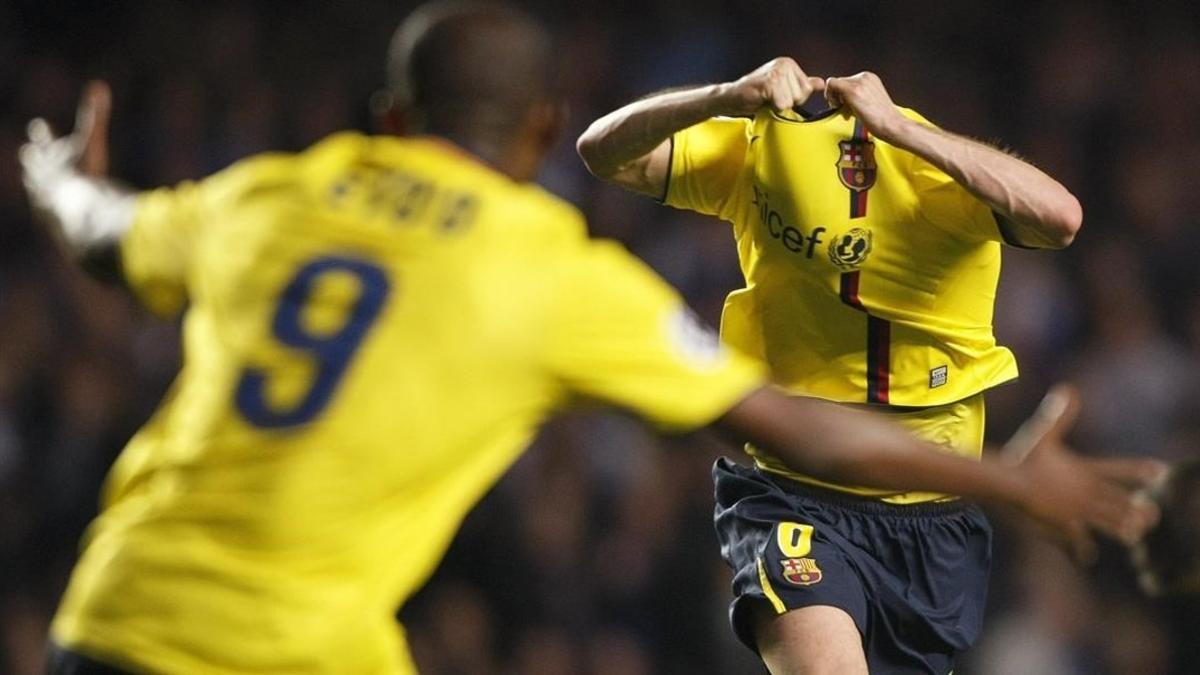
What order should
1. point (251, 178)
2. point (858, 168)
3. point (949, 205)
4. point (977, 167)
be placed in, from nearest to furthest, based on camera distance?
point (251, 178) → point (977, 167) → point (949, 205) → point (858, 168)

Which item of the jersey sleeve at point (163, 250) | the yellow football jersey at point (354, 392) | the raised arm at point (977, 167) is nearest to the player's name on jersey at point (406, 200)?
the yellow football jersey at point (354, 392)

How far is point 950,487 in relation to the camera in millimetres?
2980

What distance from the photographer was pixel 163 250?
3227mm

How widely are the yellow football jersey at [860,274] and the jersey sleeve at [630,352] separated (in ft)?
5.43

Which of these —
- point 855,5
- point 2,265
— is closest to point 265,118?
point 2,265

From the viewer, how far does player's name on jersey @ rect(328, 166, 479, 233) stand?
9.75 feet

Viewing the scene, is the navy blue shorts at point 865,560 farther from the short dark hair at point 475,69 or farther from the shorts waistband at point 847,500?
the short dark hair at point 475,69

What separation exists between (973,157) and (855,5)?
6999mm

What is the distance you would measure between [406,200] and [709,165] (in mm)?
1965

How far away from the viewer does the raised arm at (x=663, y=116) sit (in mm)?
4258

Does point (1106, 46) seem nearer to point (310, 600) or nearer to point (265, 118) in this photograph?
point (265, 118)

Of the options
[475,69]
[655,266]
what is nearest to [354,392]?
[475,69]

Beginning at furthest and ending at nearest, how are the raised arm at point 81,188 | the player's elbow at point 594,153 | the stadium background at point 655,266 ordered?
the stadium background at point 655,266, the player's elbow at point 594,153, the raised arm at point 81,188

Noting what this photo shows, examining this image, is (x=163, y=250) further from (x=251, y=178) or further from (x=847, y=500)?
(x=847, y=500)
